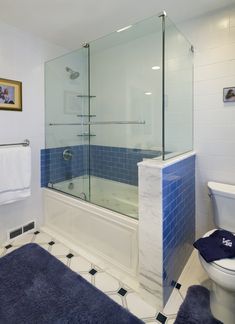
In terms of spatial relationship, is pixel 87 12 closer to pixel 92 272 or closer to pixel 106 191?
pixel 106 191

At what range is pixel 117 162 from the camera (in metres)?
Answer: 2.66

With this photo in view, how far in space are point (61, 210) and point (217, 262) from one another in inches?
63.3

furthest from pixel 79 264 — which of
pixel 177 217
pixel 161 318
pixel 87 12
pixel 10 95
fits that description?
pixel 87 12

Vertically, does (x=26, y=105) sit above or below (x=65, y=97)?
below

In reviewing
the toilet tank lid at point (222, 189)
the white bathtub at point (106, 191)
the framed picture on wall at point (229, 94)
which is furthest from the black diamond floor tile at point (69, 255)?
the framed picture on wall at point (229, 94)

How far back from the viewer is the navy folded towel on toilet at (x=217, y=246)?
1320mm

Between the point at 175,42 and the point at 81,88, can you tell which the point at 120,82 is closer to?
the point at 81,88

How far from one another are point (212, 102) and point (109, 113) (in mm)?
1232

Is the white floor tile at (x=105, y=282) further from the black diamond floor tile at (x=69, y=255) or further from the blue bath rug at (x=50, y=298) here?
the black diamond floor tile at (x=69, y=255)

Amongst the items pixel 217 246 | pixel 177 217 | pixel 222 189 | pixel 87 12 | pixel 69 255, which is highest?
pixel 87 12

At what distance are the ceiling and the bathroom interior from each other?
0.05 ft

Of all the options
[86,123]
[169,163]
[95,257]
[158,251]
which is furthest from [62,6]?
[95,257]

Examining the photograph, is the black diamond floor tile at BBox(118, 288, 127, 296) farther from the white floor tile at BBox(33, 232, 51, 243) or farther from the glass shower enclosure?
the white floor tile at BBox(33, 232, 51, 243)

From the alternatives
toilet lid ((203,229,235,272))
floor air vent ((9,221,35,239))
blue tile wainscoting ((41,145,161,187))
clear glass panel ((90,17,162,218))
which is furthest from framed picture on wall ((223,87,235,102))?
floor air vent ((9,221,35,239))
